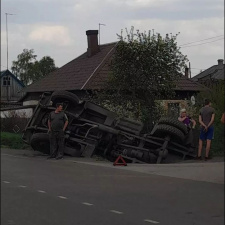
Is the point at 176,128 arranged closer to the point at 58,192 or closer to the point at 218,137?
the point at 218,137

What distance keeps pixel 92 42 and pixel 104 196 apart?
0.76m

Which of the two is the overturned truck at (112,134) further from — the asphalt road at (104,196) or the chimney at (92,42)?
the chimney at (92,42)

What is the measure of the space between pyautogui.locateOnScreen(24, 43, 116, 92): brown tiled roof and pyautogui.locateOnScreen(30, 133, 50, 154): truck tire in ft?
2.38

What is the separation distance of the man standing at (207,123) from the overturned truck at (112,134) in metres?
0.23

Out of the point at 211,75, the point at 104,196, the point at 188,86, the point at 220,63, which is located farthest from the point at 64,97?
the point at 220,63

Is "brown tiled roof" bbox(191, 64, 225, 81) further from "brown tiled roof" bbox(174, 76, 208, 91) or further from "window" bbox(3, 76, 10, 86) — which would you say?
"window" bbox(3, 76, 10, 86)

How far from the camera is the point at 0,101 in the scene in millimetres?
1314

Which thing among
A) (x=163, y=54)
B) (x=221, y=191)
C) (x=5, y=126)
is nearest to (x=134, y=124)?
(x=5, y=126)

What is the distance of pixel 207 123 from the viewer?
0.94 meters

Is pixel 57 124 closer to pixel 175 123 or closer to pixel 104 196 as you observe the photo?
pixel 104 196

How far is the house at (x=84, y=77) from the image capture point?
54.6 inches

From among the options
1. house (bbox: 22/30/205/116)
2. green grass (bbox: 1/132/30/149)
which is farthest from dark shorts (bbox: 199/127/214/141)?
green grass (bbox: 1/132/30/149)

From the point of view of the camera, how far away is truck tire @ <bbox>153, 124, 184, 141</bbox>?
125 cm

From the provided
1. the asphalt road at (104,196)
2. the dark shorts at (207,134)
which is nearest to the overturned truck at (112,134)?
the asphalt road at (104,196)
